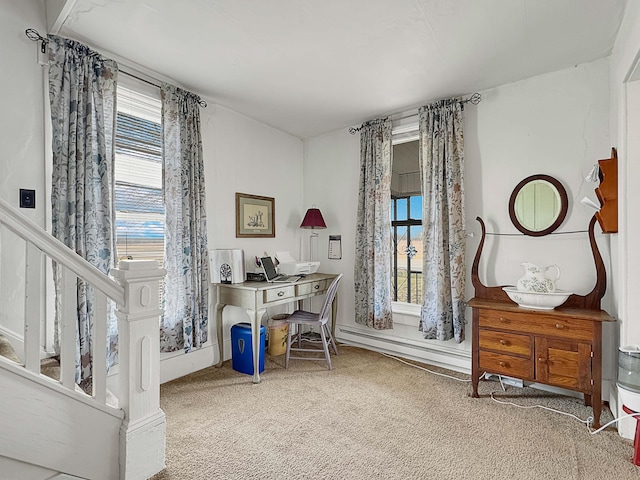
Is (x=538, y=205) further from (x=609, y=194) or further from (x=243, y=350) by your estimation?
(x=243, y=350)

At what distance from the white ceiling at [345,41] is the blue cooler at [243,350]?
216 cm

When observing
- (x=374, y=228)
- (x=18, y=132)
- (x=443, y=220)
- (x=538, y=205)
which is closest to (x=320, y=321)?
(x=374, y=228)

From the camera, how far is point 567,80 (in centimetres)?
250

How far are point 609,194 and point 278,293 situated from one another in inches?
101

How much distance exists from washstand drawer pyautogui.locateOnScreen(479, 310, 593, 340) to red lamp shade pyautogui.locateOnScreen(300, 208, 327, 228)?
1.92 m

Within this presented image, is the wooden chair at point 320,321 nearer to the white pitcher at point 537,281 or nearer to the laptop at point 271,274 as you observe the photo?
the laptop at point 271,274

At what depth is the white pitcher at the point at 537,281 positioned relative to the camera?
2.29 m

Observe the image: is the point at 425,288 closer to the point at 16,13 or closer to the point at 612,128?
the point at 612,128

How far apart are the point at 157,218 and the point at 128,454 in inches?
67.9

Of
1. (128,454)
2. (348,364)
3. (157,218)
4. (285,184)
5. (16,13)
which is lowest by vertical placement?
(348,364)

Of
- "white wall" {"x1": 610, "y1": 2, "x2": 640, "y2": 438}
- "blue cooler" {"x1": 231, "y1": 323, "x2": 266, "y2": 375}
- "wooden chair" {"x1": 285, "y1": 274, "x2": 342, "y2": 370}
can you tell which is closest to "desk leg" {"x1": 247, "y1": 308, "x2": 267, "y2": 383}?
"blue cooler" {"x1": 231, "y1": 323, "x2": 266, "y2": 375}

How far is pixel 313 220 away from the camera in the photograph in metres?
3.69

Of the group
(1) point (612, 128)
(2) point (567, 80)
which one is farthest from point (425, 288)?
(2) point (567, 80)

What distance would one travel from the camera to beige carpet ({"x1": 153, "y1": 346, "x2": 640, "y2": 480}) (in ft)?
5.49
